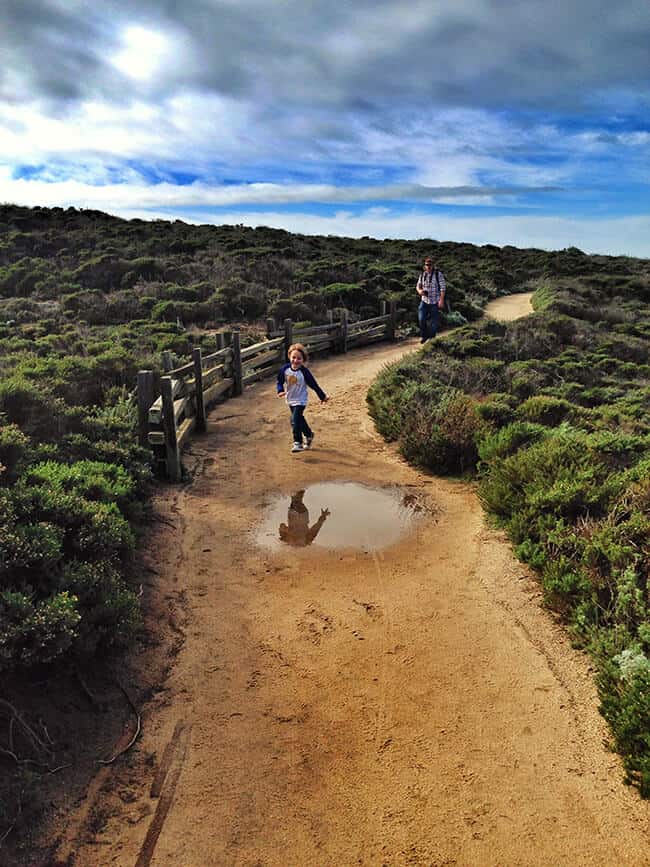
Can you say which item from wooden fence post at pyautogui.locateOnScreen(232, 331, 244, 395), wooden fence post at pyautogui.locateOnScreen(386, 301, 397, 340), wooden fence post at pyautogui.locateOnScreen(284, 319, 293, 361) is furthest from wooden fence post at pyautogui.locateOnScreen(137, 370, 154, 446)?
wooden fence post at pyautogui.locateOnScreen(386, 301, 397, 340)

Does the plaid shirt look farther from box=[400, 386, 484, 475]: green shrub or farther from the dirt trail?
the dirt trail

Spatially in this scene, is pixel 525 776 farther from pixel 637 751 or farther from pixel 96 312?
pixel 96 312

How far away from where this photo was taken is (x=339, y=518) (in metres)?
7.30

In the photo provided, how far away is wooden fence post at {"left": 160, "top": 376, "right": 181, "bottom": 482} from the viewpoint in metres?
8.16

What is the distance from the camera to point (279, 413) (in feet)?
38.0

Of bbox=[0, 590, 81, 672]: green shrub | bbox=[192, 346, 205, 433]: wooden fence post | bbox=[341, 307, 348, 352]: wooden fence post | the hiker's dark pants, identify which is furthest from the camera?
bbox=[341, 307, 348, 352]: wooden fence post

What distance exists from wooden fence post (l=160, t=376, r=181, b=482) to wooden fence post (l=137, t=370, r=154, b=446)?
0.56ft

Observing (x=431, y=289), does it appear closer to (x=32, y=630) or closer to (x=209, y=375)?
(x=209, y=375)

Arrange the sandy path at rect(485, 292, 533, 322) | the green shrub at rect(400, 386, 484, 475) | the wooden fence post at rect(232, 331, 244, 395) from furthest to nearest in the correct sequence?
the sandy path at rect(485, 292, 533, 322) < the wooden fence post at rect(232, 331, 244, 395) < the green shrub at rect(400, 386, 484, 475)

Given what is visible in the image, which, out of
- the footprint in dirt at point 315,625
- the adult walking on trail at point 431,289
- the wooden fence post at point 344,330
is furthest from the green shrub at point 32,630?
the wooden fence post at point 344,330

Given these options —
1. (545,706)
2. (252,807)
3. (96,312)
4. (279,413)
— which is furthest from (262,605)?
(96,312)

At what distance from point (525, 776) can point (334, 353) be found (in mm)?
14254

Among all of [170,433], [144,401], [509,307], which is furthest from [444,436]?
[509,307]

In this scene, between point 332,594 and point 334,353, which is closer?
point 332,594
